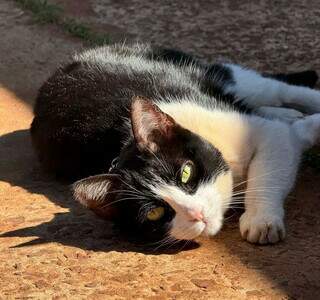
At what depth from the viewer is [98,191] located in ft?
8.65

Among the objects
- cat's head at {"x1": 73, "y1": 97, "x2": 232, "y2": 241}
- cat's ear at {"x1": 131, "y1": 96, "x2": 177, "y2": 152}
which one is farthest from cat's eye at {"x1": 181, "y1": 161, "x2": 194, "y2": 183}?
cat's ear at {"x1": 131, "y1": 96, "x2": 177, "y2": 152}

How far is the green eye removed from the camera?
2586 mm

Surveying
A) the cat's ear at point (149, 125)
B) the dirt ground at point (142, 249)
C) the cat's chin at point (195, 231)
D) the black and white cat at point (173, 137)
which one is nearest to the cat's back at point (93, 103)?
the black and white cat at point (173, 137)

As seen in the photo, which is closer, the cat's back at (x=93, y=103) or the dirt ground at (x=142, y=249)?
the dirt ground at (x=142, y=249)

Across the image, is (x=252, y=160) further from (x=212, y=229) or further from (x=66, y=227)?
(x=66, y=227)

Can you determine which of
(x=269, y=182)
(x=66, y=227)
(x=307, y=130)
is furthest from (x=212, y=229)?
(x=307, y=130)

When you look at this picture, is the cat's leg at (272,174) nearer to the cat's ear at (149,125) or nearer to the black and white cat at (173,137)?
the black and white cat at (173,137)

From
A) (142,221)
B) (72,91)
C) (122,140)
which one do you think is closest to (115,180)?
(142,221)

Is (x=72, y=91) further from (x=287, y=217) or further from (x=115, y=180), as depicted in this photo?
(x=287, y=217)

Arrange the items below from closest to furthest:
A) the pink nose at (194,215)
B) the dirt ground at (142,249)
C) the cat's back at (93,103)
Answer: the dirt ground at (142,249), the pink nose at (194,215), the cat's back at (93,103)

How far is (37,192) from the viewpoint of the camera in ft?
10.7

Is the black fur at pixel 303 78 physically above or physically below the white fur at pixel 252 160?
above

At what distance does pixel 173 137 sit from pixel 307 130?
0.75m

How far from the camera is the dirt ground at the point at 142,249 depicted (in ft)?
7.49
